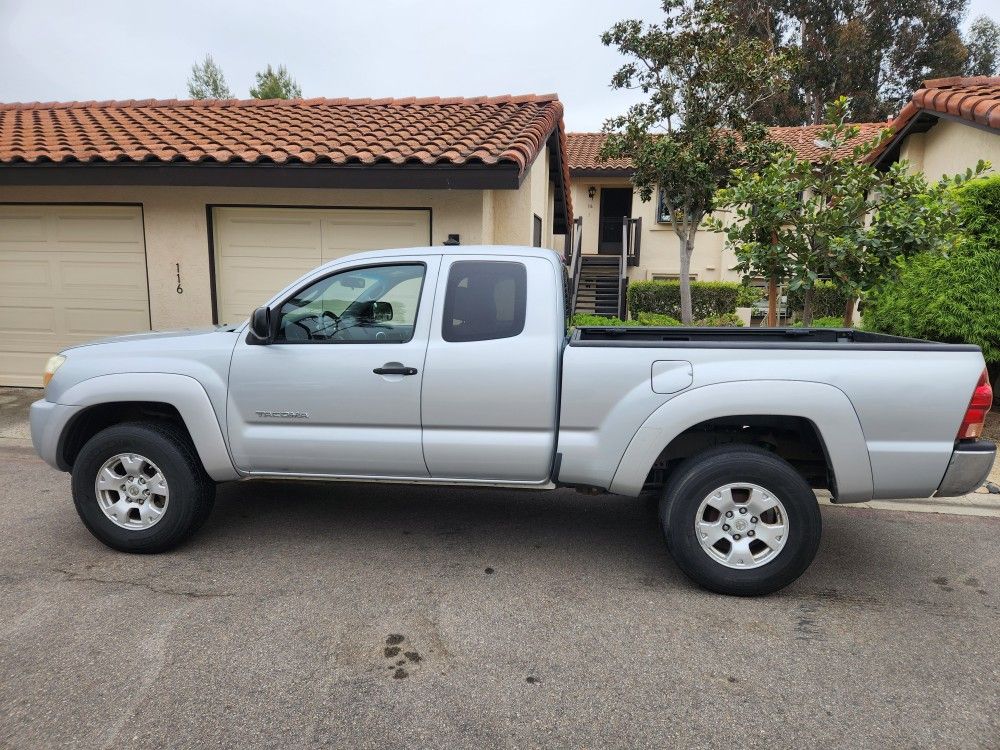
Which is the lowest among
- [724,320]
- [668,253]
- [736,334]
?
[724,320]

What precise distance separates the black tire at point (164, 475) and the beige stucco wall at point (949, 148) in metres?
9.17

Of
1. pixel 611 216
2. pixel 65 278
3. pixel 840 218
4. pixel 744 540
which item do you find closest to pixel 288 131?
pixel 65 278

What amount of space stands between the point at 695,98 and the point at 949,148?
4071mm

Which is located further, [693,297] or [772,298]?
[693,297]

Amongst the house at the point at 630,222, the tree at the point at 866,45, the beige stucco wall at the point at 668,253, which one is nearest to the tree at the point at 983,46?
the tree at the point at 866,45

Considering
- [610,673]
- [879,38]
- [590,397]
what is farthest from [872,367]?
[879,38]

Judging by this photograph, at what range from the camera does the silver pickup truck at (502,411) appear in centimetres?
360

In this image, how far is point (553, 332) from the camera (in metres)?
3.94

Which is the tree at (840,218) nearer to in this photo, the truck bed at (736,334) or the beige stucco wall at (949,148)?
the truck bed at (736,334)

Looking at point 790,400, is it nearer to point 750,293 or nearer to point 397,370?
point 397,370

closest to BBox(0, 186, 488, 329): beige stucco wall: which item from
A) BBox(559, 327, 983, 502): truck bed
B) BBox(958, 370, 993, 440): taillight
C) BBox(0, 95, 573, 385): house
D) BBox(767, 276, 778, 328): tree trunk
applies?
BBox(0, 95, 573, 385): house

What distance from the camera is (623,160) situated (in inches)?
797

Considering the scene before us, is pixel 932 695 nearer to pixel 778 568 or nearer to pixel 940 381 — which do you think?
pixel 778 568

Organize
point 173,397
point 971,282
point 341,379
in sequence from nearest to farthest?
point 341,379 → point 173,397 → point 971,282
